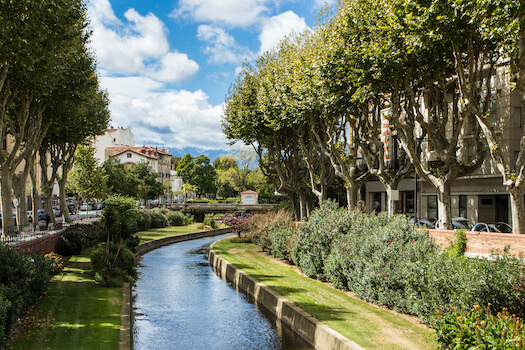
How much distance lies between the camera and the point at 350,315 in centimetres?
1633

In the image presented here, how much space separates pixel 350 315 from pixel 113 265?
37.5 feet

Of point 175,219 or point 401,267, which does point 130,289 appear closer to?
point 401,267

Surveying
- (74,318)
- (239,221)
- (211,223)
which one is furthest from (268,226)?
(211,223)

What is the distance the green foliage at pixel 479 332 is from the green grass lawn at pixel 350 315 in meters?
1.47

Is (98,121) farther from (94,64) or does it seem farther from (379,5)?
(379,5)

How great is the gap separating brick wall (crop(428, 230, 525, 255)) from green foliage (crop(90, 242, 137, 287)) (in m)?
13.8

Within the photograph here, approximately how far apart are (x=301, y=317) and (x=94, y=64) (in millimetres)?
25231

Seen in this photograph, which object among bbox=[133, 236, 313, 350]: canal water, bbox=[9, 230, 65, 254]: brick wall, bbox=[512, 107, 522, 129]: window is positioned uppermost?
bbox=[512, 107, 522, 129]: window

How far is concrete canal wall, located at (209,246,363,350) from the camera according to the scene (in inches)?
550

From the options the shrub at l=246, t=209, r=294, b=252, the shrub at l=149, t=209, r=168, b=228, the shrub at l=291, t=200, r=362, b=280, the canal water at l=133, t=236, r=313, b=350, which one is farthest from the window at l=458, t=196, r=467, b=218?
the shrub at l=149, t=209, r=168, b=228

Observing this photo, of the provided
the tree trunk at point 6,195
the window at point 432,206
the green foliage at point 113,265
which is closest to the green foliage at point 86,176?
the tree trunk at point 6,195

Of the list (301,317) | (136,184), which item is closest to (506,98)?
(301,317)

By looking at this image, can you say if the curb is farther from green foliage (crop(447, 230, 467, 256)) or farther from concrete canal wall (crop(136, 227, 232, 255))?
green foliage (crop(447, 230, 467, 256))

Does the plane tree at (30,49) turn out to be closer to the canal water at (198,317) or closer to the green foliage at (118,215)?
the green foliage at (118,215)
